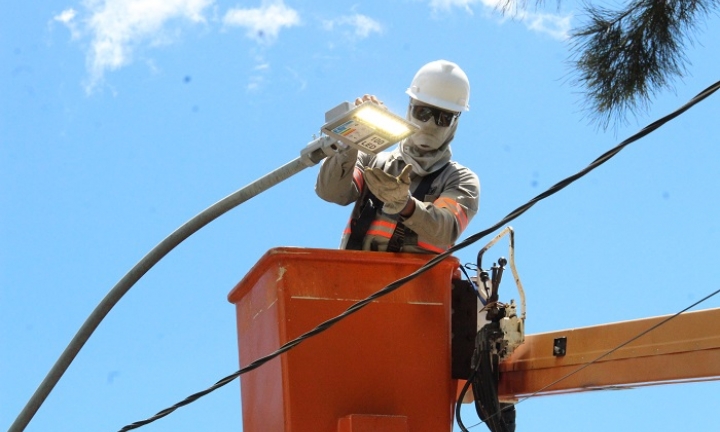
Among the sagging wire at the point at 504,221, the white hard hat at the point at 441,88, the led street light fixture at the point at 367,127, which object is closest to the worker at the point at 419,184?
the white hard hat at the point at 441,88

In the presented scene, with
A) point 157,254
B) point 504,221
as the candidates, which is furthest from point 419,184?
point 504,221

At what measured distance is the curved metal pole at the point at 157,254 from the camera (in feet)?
22.4

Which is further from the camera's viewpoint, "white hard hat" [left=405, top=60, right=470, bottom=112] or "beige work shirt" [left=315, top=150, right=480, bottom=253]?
"white hard hat" [left=405, top=60, right=470, bottom=112]

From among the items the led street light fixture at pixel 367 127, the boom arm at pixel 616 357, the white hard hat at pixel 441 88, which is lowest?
the boom arm at pixel 616 357

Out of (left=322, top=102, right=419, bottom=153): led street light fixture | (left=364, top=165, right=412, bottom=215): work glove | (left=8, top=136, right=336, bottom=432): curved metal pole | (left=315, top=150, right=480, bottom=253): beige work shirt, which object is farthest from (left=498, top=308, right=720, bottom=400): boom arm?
(left=8, top=136, right=336, bottom=432): curved metal pole

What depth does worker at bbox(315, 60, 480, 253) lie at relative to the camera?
24.7 ft

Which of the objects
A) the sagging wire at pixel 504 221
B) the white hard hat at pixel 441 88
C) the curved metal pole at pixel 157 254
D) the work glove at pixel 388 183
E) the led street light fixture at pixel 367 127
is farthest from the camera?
the white hard hat at pixel 441 88

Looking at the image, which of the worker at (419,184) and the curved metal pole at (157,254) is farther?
the worker at (419,184)

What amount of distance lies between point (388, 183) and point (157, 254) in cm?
146

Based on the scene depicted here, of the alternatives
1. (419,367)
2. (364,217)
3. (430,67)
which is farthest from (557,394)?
(430,67)

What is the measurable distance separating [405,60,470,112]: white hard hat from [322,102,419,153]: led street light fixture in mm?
1682

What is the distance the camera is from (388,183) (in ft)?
23.2

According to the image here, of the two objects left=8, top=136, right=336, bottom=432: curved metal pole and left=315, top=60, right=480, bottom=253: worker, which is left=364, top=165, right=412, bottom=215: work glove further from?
left=8, top=136, right=336, bottom=432: curved metal pole

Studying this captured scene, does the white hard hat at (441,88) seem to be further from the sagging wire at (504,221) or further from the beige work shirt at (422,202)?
the sagging wire at (504,221)
